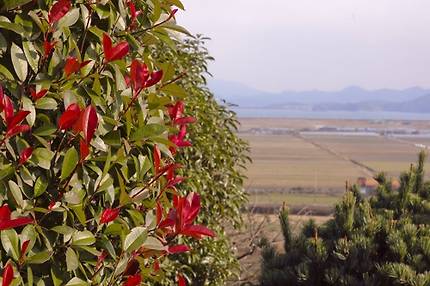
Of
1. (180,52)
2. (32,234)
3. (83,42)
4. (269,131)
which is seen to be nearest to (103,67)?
(83,42)

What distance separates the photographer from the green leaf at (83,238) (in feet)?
6.17

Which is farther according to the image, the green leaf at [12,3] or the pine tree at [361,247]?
the pine tree at [361,247]

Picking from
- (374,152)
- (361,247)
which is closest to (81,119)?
(361,247)

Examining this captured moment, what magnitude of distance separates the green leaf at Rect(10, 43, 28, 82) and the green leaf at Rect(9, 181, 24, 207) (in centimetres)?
32

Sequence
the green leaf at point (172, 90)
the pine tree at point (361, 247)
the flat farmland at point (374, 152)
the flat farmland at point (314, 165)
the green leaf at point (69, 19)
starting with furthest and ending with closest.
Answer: the flat farmland at point (374, 152)
the flat farmland at point (314, 165)
the pine tree at point (361, 247)
the green leaf at point (172, 90)
the green leaf at point (69, 19)

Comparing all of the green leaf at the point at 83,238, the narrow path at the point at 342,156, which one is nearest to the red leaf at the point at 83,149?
the green leaf at the point at 83,238

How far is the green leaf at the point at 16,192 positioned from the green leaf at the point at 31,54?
1.19 ft

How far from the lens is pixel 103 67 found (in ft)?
6.61

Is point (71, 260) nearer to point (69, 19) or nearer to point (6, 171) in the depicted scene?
point (6, 171)

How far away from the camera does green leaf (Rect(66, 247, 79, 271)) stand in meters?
1.84

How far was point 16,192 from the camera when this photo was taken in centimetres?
179

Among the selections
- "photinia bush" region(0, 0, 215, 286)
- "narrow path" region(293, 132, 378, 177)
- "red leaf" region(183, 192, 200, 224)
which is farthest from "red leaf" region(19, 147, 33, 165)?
"narrow path" region(293, 132, 378, 177)

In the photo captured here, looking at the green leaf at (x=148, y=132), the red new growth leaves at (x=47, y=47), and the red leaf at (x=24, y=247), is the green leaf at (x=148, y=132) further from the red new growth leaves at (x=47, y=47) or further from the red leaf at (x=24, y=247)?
the red leaf at (x=24, y=247)

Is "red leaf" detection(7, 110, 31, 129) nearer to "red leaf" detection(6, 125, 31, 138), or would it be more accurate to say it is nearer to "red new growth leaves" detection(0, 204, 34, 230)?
"red leaf" detection(6, 125, 31, 138)
